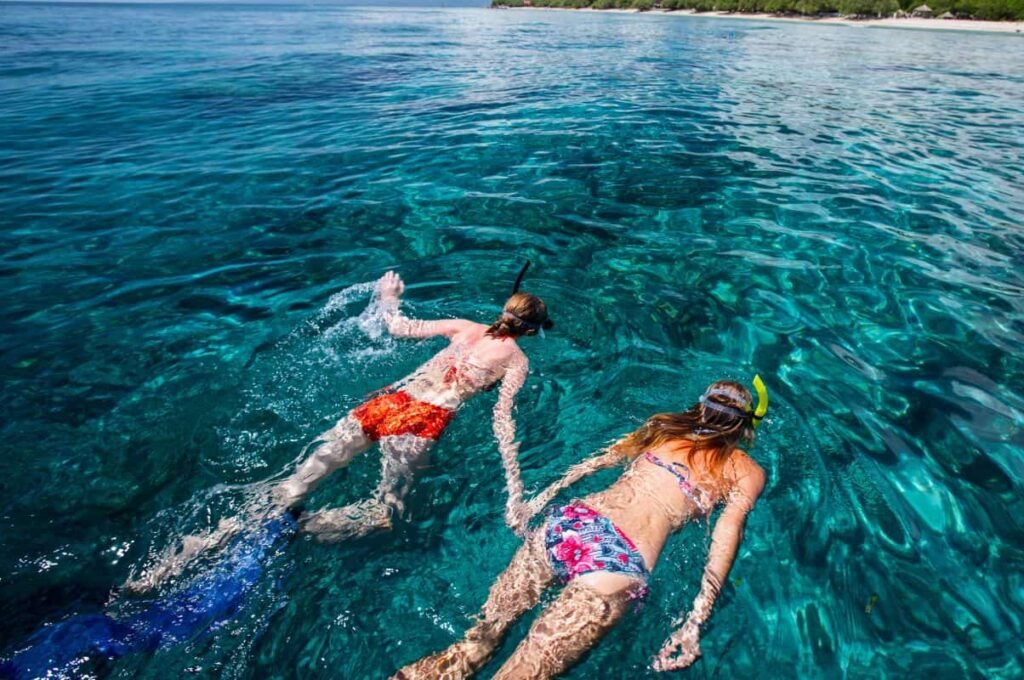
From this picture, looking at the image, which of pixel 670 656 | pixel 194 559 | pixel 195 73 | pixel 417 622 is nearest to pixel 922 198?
pixel 670 656

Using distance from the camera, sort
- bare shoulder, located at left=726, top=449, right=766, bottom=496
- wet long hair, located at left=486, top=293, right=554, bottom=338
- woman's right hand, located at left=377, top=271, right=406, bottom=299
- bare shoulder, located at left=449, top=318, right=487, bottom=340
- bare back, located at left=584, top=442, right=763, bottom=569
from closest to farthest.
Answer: bare back, located at left=584, top=442, right=763, bottom=569 < bare shoulder, located at left=726, top=449, right=766, bottom=496 < wet long hair, located at left=486, top=293, right=554, bottom=338 < bare shoulder, located at left=449, top=318, right=487, bottom=340 < woman's right hand, located at left=377, top=271, right=406, bottom=299

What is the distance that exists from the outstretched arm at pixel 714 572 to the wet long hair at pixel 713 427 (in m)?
0.22

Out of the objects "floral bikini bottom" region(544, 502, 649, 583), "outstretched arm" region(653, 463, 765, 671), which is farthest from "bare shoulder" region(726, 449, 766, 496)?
"floral bikini bottom" region(544, 502, 649, 583)

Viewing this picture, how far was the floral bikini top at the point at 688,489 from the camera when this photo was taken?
318 cm

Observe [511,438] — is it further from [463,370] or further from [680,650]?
[680,650]

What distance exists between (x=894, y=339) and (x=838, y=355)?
30.0 inches

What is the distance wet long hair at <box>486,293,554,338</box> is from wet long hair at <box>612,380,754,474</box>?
1.42 m

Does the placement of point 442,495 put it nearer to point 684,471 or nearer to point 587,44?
point 684,471

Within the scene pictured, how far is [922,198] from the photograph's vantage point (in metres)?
8.76

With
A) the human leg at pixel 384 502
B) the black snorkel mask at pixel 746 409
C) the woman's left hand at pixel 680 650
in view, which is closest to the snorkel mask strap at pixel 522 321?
the human leg at pixel 384 502

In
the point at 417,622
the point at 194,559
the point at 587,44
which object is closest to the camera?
the point at 417,622

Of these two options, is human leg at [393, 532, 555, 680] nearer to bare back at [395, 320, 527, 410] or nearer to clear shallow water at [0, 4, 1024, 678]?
clear shallow water at [0, 4, 1024, 678]

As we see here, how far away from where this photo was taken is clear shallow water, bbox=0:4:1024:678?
310 cm

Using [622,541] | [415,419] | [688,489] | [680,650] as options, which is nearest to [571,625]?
[622,541]
